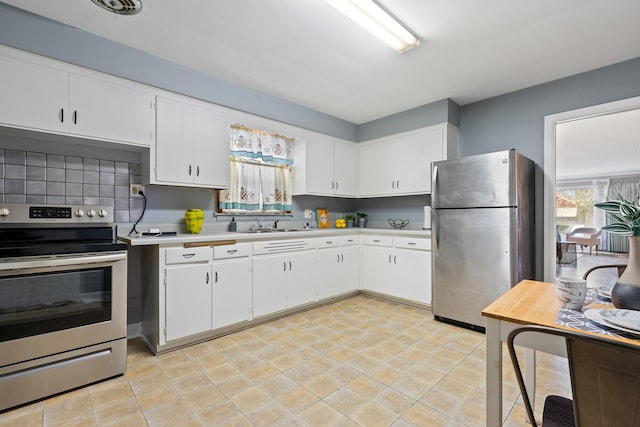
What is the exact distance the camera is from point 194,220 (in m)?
2.91

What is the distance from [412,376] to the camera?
207cm

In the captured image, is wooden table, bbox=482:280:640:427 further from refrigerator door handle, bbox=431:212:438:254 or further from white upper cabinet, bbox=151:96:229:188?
white upper cabinet, bbox=151:96:229:188

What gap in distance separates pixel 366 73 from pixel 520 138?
1924mm

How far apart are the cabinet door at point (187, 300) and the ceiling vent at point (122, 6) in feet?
6.21

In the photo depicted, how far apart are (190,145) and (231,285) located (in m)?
1.38

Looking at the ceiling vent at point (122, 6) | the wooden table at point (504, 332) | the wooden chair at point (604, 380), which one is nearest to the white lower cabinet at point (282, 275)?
the ceiling vent at point (122, 6)

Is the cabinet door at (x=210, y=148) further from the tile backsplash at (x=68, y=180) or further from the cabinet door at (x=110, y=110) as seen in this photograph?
the tile backsplash at (x=68, y=180)

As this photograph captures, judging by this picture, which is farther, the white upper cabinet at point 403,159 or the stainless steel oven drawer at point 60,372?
the white upper cabinet at point 403,159

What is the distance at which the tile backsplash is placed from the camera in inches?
87.6

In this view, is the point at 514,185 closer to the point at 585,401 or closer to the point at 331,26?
the point at 331,26

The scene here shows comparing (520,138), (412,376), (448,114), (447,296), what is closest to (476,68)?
(448,114)

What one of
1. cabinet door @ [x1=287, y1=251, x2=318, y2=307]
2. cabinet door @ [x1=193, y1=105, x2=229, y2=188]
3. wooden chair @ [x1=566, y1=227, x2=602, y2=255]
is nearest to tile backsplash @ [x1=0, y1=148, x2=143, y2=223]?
cabinet door @ [x1=193, y1=105, x2=229, y2=188]

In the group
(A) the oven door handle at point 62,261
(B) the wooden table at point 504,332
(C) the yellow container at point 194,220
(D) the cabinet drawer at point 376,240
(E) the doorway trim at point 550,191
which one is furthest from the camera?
(D) the cabinet drawer at point 376,240

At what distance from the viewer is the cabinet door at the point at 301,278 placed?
3.28 metres
